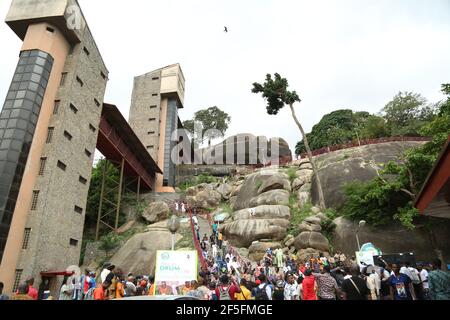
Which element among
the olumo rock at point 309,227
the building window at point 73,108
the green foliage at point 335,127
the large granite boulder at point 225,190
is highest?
the green foliage at point 335,127

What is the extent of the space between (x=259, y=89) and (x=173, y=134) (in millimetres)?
16503

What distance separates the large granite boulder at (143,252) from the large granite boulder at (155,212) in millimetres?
7438

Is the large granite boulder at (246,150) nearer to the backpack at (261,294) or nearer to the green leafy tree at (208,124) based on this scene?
the green leafy tree at (208,124)

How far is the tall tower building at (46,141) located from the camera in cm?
1700

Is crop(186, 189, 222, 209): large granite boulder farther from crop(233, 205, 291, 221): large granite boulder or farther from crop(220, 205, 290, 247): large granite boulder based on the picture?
crop(233, 205, 291, 221): large granite boulder

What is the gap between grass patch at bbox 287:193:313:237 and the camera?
82.7 ft

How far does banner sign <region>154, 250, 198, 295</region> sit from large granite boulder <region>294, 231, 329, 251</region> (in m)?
13.8

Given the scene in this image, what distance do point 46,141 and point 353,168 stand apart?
25.6 m

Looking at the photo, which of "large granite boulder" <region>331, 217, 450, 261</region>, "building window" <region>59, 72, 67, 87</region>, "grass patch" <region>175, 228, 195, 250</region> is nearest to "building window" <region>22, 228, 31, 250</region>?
"grass patch" <region>175, 228, 195, 250</region>

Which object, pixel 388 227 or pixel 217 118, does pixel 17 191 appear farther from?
pixel 217 118

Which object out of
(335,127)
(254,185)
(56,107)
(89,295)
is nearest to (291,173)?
(254,185)

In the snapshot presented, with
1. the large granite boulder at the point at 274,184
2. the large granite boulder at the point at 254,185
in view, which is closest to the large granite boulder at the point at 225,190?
the large granite boulder at the point at 254,185

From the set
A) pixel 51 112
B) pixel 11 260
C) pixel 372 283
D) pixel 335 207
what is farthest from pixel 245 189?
pixel 372 283

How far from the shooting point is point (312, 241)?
22562 mm
